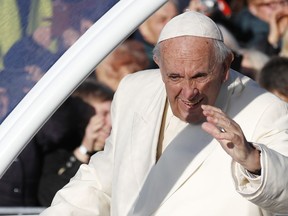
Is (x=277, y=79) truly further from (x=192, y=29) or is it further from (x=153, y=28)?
(x=192, y=29)

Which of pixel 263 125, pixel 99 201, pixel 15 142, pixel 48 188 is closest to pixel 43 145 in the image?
pixel 48 188

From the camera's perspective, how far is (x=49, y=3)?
3.13 m

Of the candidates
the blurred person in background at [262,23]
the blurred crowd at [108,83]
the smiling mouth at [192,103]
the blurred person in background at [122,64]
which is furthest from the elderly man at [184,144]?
the blurred person in background at [262,23]

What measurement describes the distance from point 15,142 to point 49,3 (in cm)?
44

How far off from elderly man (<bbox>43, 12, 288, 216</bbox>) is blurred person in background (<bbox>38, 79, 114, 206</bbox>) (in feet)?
7.18

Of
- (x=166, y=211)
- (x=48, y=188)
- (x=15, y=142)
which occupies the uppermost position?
(x=15, y=142)

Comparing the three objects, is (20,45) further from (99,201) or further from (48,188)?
(48,188)

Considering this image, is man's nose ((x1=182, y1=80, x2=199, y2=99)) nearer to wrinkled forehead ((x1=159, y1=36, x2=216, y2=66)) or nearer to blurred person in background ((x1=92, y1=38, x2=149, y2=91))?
wrinkled forehead ((x1=159, y1=36, x2=216, y2=66))

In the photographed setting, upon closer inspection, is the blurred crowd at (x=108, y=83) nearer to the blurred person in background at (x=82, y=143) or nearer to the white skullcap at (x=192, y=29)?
the blurred person in background at (x=82, y=143)

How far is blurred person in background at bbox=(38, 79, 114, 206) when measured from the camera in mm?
6098

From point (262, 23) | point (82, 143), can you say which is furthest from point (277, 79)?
point (82, 143)

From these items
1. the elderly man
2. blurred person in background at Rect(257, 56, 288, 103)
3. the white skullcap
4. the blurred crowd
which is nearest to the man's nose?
the elderly man

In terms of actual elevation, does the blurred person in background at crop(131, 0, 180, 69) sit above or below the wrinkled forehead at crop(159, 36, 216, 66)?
below

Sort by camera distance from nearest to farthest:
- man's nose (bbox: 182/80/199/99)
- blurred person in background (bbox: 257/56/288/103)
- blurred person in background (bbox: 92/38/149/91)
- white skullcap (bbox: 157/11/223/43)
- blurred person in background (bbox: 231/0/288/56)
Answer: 1. man's nose (bbox: 182/80/199/99)
2. white skullcap (bbox: 157/11/223/43)
3. blurred person in background (bbox: 257/56/288/103)
4. blurred person in background (bbox: 92/38/149/91)
5. blurred person in background (bbox: 231/0/288/56)
